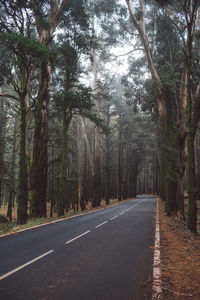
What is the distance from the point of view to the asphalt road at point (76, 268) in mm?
3951

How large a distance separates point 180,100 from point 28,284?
15.6 metres

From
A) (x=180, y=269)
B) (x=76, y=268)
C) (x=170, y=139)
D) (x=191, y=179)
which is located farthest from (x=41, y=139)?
(x=180, y=269)

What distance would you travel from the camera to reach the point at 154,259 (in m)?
6.01

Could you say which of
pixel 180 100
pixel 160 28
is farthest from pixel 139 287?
pixel 160 28

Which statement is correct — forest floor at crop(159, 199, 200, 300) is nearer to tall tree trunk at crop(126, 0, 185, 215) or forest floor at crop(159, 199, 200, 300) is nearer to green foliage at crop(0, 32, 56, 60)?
tall tree trunk at crop(126, 0, 185, 215)

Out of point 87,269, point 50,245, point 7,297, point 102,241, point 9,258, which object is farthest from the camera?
point 102,241

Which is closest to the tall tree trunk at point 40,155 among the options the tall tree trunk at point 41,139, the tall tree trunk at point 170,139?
the tall tree trunk at point 41,139

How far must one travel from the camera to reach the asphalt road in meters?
3.95

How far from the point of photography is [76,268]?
529 cm

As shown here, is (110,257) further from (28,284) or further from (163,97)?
(163,97)

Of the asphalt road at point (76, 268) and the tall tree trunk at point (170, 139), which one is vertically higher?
the tall tree trunk at point (170, 139)

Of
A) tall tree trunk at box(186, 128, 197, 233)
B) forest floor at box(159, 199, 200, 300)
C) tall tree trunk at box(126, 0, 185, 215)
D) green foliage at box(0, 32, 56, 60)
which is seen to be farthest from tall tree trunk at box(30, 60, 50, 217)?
tall tree trunk at box(186, 128, 197, 233)

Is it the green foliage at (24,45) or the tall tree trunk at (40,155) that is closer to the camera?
the green foliage at (24,45)

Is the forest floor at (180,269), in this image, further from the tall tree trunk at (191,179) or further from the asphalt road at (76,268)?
the tall tree trunk at (191,179)
